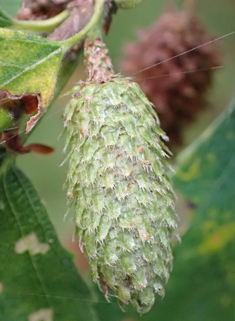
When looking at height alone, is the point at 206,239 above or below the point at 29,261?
below

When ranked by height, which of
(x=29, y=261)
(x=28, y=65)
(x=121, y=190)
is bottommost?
(x=29, y=261)

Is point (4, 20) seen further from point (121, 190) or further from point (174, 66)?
point (174, 66)

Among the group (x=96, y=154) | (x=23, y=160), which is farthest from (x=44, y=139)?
(x=96, y=154)

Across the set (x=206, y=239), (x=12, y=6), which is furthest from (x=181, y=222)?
(x=12, y=6)

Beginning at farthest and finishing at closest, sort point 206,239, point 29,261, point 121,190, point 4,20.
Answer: point 206,239 → point 29,261 → point 4,20 → point 121,190

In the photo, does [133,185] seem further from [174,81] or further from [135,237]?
[174,81]

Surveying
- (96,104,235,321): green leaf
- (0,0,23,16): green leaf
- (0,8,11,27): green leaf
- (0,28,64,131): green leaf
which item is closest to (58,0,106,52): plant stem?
(0,28,64,131): green leaf
